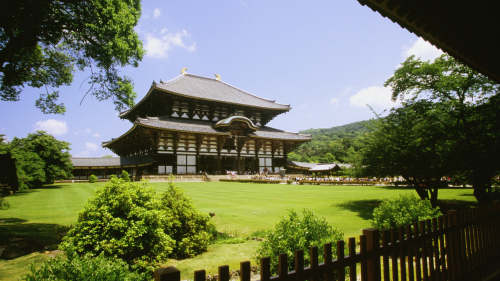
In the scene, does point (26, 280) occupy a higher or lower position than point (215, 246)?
higher

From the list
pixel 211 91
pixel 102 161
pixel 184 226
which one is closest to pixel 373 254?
pixel 184 226

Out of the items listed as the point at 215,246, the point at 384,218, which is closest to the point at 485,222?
the point at 384,218

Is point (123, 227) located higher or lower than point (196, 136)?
lower

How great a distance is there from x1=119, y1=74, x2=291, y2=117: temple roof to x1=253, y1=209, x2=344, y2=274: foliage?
3161 cm

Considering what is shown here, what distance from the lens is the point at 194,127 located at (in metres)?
34.3

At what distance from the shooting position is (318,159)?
77.2 meters

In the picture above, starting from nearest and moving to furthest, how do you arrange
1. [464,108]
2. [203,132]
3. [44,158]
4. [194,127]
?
[464,108], [44,158], [203,132], [194,127]

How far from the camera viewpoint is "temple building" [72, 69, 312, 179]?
1276 inches

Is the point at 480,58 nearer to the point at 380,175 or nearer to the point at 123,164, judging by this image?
the point at 380,175

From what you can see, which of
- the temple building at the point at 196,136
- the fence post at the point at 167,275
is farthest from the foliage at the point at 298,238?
the temple building at the point at 196,136

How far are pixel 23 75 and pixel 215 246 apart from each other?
332 inches

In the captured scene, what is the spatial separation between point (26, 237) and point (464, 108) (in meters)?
14.9

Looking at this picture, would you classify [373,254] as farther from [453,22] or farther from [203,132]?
[203,132]

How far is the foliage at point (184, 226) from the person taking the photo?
16.8 feet
